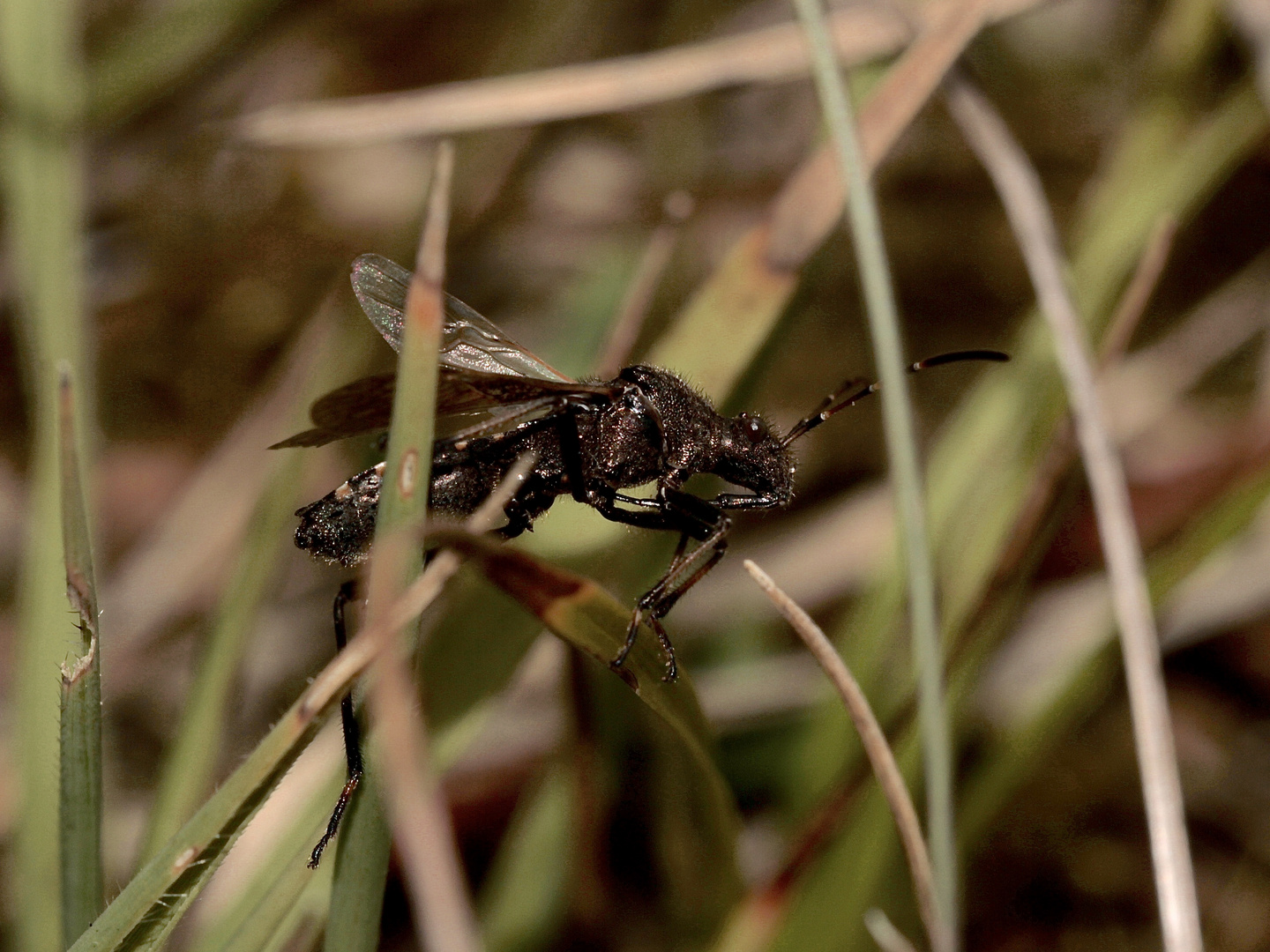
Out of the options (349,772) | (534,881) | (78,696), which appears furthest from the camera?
(534,881)

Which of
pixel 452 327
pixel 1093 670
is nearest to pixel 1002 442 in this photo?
pixel 1093 670

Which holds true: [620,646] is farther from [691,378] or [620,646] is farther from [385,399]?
[691,378]

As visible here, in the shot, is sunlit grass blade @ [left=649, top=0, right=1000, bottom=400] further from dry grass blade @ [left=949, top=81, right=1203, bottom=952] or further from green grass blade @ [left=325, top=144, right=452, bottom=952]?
Answer: green grass blade @ [left=325, top=144, right=452, bottom=952]

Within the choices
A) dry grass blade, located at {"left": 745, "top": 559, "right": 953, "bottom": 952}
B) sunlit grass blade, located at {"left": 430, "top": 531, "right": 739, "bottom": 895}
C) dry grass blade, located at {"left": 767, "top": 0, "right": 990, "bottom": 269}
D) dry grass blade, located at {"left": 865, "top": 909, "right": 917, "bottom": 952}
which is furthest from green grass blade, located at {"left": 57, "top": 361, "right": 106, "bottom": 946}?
dry grass blade, located at {"left": 767, "top": 0, "right": 990, "bottom": 269}

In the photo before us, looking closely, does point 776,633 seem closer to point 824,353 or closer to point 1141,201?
point 824,353

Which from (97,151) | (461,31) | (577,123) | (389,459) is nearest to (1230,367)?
(577,123)

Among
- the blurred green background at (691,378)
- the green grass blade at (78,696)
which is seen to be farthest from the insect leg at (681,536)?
the green grass blade at (78,696)
